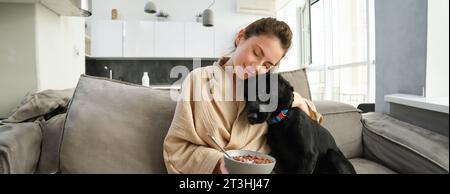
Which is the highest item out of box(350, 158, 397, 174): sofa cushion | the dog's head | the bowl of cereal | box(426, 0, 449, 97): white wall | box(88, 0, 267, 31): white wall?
box(88, 0, 267, 31): white wall

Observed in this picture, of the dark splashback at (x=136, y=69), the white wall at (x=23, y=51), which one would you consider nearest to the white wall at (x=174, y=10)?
the dark splashback at (x=136, y=69)

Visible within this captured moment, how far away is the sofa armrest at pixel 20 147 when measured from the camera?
489mm

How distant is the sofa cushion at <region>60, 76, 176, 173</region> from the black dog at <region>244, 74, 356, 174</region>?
268mm

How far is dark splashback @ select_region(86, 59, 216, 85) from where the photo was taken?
3178 millimetres

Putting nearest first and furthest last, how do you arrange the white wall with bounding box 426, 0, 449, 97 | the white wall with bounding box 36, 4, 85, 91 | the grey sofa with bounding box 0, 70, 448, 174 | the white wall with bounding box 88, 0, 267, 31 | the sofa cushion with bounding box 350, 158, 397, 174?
1. the white wall with bounding box 426, 0, 449, 97
2. the sofa cushion with bounding box 350, 158, 397, 174
3. the grey sofa with bounding box 0, 70, 448, 174
4. the white wall with bounding box 36, 4, 85, 91
5. the white wall with bounding box 88, 0, 267, 31

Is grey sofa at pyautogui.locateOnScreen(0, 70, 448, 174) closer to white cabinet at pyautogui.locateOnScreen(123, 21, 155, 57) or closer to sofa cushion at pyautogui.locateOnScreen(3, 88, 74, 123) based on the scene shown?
sofa cushion at pyautogui.locateOnScreen(3, 88, 74, 123)

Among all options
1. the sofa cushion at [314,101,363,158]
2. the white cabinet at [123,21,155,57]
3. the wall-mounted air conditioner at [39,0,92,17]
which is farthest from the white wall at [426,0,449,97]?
the white cabinet at [123,21,155,57]

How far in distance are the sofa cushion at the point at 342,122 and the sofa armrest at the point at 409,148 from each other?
0.18 meters

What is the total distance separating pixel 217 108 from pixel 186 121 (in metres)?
0.07

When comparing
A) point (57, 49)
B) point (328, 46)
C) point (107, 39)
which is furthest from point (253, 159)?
point (107, 39)

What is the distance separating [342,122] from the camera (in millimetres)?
842

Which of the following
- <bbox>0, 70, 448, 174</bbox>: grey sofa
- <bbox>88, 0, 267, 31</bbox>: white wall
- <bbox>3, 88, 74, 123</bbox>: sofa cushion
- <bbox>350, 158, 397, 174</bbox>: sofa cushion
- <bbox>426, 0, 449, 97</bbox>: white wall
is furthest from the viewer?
<bbox>88, 0, 267, 31</bbox>: white wall
